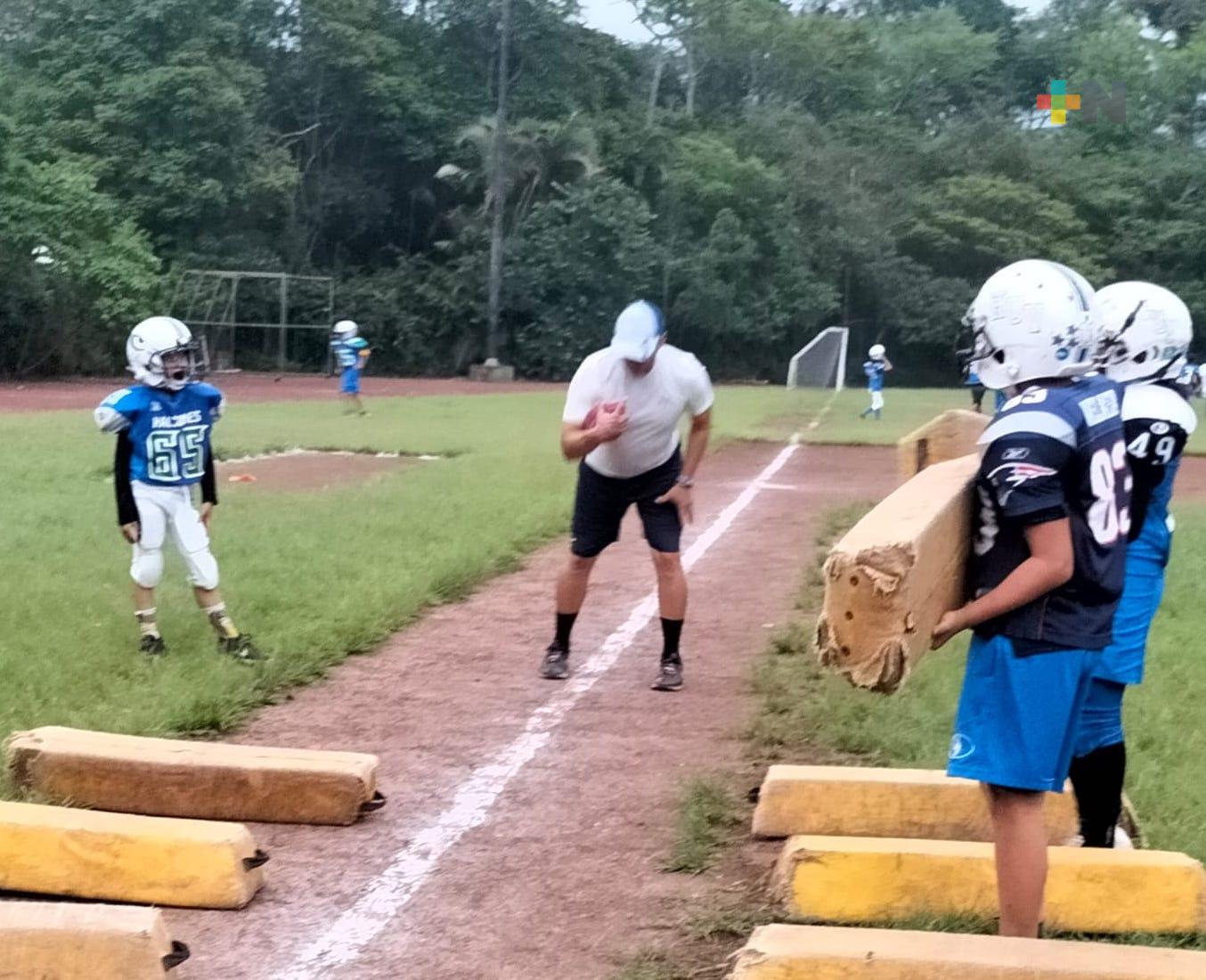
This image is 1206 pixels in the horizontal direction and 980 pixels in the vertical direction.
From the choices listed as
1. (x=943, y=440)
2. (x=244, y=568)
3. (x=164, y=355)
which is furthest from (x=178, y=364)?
(x=943, y=440)

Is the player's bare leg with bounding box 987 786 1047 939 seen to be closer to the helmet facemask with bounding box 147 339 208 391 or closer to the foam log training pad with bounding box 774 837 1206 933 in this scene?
the foam log training pad with bounding box 774 837 1206 933

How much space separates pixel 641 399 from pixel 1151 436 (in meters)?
3.31

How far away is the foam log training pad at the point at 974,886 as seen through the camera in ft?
14.9

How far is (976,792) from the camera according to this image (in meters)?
5.29

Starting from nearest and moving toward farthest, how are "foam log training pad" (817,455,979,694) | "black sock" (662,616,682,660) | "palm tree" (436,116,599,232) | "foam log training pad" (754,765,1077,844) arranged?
"foam log training pad" (817,455,979,694) < "foam log training pad" (754,765,1077,844) < "black sock" (662,616,682,660) < "palm tree" (436,116,599,232)

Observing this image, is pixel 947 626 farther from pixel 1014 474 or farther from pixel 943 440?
pixel 943 440

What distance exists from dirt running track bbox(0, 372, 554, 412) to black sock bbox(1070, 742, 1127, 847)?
26097 millimetres

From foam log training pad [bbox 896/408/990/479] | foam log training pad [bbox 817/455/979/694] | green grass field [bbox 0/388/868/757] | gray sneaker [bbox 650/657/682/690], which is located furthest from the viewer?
gray sneaker [bbox 650/657/682/690]

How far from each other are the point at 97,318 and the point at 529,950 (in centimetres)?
3999

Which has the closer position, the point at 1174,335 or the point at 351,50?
the point at 1174,335

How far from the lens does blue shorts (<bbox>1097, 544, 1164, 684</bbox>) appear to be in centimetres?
469

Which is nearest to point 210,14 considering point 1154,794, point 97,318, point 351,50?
point 351,50

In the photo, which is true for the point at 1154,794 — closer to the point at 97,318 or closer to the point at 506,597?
the point at 506,597

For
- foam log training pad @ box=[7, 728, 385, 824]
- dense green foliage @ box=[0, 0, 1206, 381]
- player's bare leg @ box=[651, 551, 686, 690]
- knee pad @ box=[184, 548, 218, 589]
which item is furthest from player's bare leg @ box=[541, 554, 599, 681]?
dense green foliage @ box=[0, 0, 1206, 381]
